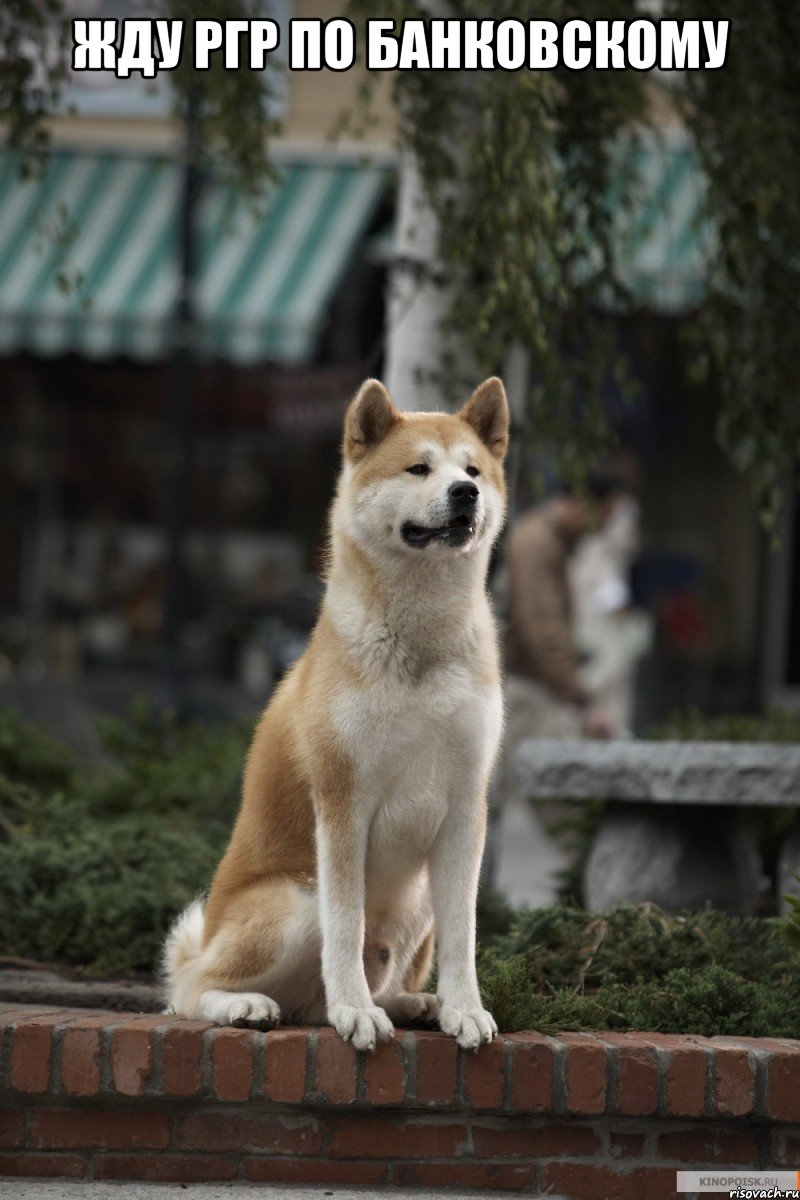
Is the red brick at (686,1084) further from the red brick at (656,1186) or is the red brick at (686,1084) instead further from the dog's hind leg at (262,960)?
the dog's hind leg at (262,960)

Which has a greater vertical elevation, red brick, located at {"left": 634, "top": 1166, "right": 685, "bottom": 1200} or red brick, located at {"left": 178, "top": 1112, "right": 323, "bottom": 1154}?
Result: red brick, located at {"left": 178, "top": 1112, "right": 323, "bottom": 1154}

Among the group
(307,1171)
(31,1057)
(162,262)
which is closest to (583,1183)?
(307,1171)

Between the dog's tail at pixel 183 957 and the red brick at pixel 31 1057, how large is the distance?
34cm

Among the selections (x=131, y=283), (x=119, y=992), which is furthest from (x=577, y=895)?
(x=131, y=283)

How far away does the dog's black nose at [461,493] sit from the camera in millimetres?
3246

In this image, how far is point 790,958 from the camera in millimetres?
4180

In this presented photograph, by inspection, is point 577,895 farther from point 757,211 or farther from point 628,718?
point 628,718

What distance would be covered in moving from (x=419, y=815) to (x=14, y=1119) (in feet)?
3.80

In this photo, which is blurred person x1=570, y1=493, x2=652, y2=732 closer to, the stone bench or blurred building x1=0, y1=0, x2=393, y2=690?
blurred building x1=0, y1=0, x2=393, y2=690

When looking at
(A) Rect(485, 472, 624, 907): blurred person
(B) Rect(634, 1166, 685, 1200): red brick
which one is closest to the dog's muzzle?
(B) Rect(634, 1166, 685, 1200): red brick

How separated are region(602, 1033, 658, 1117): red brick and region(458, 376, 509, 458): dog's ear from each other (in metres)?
1.39

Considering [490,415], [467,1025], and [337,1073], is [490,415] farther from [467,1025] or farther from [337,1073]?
[337,1073]

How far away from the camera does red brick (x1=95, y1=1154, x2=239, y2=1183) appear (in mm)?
3441

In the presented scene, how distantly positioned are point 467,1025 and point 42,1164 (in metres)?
1.01
